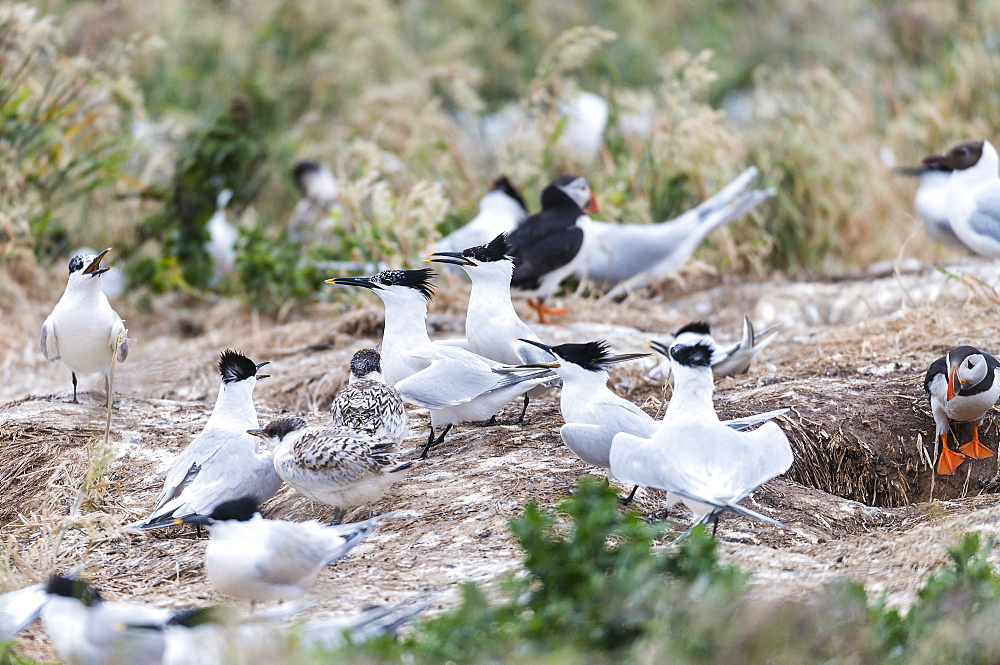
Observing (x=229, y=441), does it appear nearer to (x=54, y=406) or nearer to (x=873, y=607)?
(x=54, y=406)

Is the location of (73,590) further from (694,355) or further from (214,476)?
(694,355)

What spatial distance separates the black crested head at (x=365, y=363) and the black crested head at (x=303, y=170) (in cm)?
562

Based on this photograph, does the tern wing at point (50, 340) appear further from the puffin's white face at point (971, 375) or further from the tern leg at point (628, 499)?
the puffin's white face at point (971, 375)

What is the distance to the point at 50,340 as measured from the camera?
4812 millimetres

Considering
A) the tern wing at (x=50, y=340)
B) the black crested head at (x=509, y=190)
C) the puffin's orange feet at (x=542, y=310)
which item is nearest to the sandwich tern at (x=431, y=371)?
the tern wing at (x=50, y=340)

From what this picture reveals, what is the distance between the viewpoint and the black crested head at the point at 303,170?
9.84m

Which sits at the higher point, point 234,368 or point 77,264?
point 77,264

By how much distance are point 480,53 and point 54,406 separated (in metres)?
9.54

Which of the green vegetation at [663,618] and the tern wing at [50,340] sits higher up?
the green vegetation at [663,618]

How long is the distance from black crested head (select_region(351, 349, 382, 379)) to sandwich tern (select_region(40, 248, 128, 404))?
3.50 feet

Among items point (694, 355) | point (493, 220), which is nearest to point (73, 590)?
point (694, 355)

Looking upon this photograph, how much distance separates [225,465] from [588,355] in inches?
Result: 51.8

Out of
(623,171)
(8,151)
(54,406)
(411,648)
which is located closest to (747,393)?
(411,648)

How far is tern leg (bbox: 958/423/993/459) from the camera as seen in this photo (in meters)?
4.36
